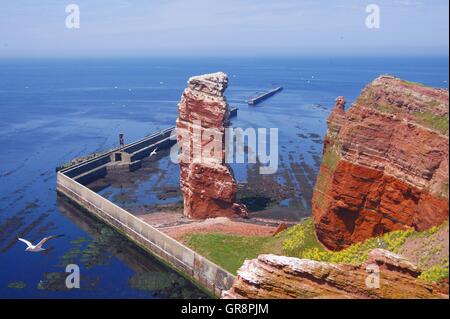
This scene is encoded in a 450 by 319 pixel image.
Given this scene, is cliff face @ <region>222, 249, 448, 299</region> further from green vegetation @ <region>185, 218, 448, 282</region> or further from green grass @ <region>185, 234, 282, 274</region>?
green grass @ <region>185, 234, 282, 274</region>

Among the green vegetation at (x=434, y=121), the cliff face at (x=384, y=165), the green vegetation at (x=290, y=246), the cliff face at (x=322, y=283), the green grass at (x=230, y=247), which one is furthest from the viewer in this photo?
the green grass at (x=230, y=247)

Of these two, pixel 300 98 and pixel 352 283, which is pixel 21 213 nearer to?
pixel 352 283

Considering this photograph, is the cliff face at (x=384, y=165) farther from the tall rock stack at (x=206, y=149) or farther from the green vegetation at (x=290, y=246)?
the tall rock stack at (x=206, y=149)

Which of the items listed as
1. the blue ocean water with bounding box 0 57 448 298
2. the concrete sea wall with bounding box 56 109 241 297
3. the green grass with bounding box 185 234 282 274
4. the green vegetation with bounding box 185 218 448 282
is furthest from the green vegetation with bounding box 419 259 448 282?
the blue ocean water with bounding box 0 57 448 298

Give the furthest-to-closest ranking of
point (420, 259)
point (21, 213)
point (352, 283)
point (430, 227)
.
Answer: point (21, 213)
point (430, 227)
point (420, 259)
point (352, 283)

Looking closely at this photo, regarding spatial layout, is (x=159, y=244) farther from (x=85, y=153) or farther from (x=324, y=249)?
(x=85, y=153)

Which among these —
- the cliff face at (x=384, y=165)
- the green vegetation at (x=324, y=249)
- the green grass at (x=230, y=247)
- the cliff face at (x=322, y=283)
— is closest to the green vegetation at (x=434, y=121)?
the cliff face at (x=384, y=165)
